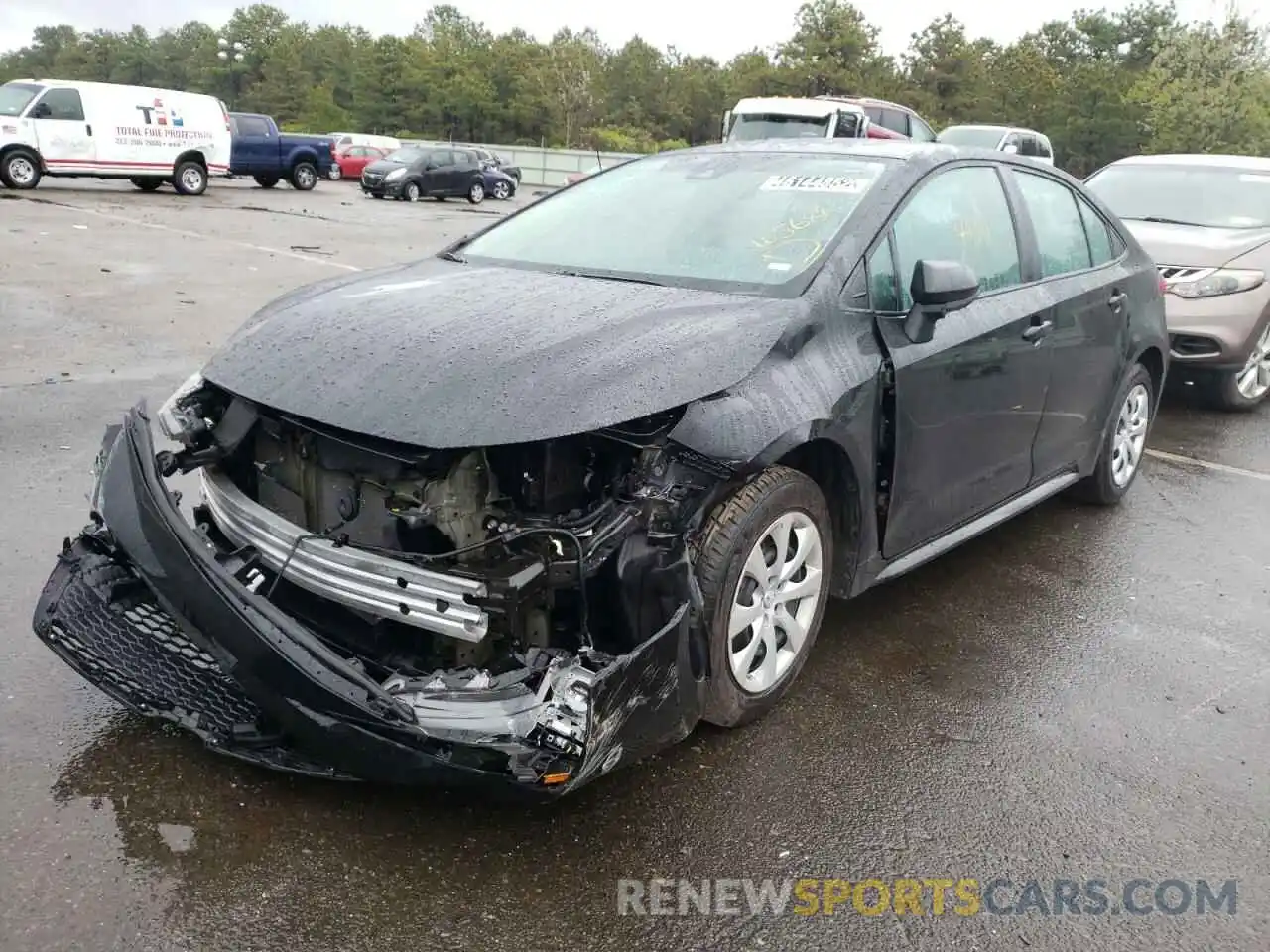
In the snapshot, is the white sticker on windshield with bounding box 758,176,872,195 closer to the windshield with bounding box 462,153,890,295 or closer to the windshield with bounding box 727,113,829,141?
the windshield with bounding box 462,153,890,295

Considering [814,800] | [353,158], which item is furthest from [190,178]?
[814,800]

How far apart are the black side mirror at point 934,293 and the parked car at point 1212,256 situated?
473cm

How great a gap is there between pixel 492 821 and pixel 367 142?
33260 mm

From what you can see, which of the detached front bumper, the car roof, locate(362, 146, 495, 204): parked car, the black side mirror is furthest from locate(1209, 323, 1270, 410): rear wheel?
locate(362, 146, 495, 204): parked car

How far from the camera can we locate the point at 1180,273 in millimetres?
7664

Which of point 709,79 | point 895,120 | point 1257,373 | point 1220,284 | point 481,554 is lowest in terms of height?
point 1257,373

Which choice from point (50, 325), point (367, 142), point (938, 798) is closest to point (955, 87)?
point (367, 142)

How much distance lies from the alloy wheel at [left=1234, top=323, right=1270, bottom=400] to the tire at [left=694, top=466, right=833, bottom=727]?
19.6 feet

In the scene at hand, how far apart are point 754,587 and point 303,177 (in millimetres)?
26060

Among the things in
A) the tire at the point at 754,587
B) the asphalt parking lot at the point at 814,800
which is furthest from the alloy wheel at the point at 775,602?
the asphalt parking lot at the point at 814,800

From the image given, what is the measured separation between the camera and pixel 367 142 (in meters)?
33.0

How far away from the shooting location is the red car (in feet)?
105

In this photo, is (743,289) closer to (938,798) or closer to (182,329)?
(938,798)
